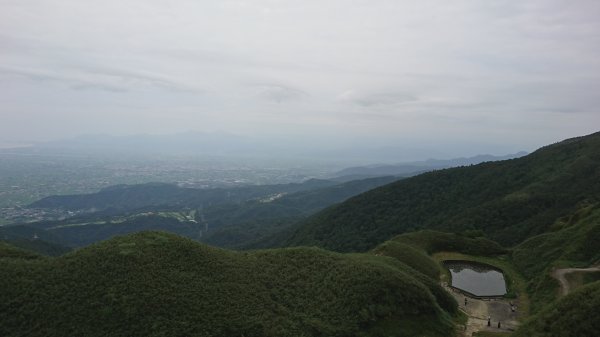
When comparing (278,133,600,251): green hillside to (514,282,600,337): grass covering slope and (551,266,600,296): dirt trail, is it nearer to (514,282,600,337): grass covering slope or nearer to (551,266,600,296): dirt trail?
(551,266,600,296): dirt trail

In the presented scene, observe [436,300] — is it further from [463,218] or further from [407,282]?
[463,218]

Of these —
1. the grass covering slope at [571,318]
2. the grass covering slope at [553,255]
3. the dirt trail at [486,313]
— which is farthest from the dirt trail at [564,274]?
the grass covering slope at [571,318]

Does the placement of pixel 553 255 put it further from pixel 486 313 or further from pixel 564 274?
pixel 486 313

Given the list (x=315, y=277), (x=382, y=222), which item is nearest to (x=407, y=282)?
(x=315, y=277)

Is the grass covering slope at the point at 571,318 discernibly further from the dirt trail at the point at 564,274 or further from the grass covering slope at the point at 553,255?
the dirt trail at the point at 564,274

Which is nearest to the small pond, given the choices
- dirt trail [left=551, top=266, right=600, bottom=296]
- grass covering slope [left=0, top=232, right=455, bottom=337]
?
dirt trail [left=551, top=266, right=600, bottom=296]

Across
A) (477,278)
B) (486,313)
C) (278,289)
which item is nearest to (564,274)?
(486,313)
